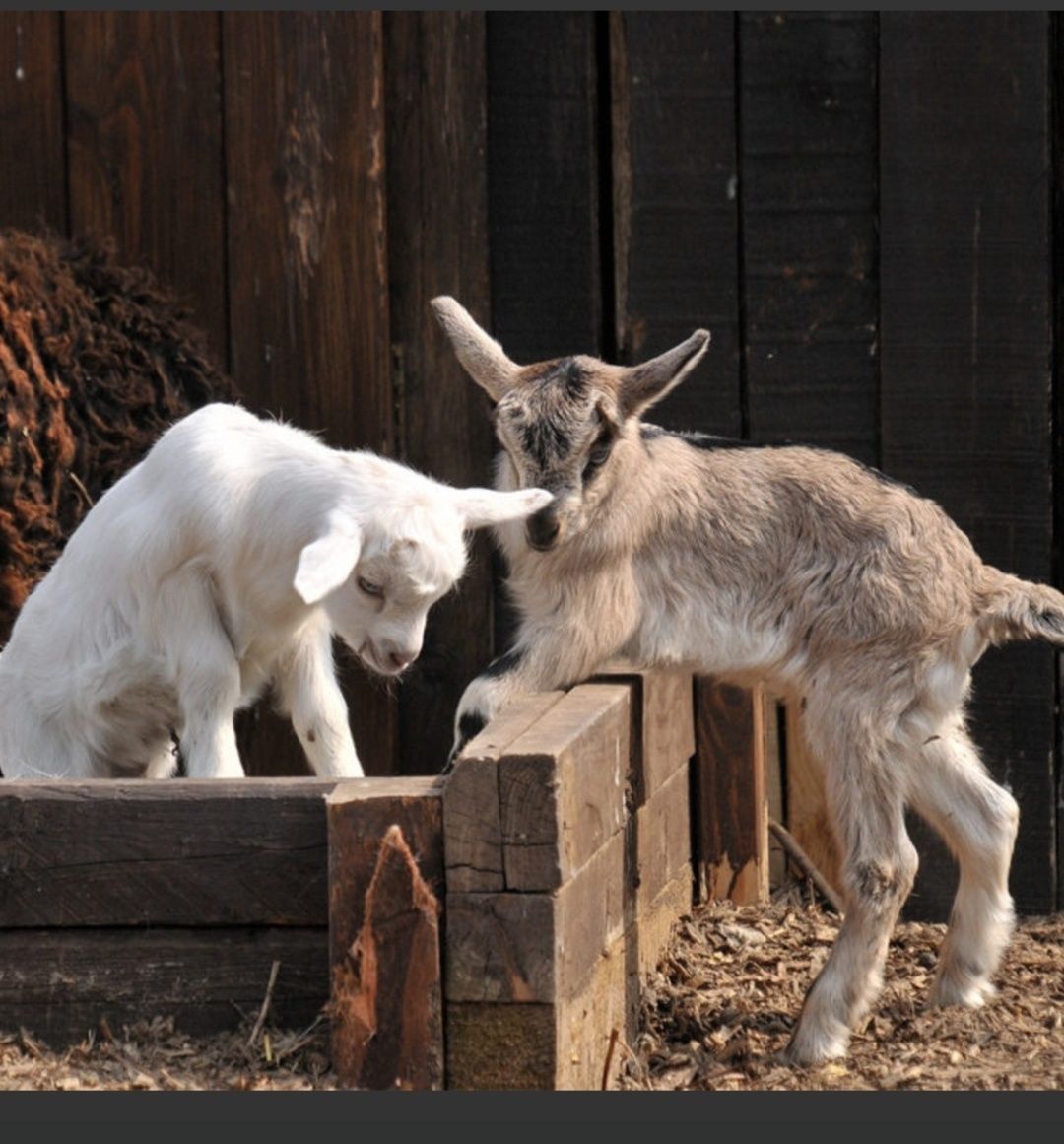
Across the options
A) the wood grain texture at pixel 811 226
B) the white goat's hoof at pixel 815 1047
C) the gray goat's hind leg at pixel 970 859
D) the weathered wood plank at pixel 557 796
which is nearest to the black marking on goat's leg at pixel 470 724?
the weathered wood plank at pixel 557 796

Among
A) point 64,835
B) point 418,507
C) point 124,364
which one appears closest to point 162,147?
point 124,364

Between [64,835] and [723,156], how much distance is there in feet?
10.8

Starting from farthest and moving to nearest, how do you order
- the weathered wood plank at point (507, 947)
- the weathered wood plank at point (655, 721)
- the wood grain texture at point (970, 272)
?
1. the wood grain texture at point (970, 272)
2. the weathered wood plank at point (655, 721)
3. the weathered wood plank at point (507, 947)

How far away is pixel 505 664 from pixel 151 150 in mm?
2433

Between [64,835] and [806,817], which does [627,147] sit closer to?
[806,817]

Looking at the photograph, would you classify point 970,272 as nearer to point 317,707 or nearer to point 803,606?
point 803,606

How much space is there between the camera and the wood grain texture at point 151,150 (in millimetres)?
6930

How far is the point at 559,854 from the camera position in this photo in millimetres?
4441

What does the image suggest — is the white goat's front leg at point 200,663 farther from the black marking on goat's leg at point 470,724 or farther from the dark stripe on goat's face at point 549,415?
the dark stripe on goat's face at point 549,415

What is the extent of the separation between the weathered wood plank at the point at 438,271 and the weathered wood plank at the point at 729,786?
791mm

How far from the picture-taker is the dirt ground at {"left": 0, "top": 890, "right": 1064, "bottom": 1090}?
4637mm

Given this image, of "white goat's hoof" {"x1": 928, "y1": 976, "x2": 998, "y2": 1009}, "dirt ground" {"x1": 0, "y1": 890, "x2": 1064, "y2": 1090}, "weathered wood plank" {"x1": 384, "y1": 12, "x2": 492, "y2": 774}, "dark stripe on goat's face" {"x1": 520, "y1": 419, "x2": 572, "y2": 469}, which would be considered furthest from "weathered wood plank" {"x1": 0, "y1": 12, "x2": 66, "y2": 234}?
"white goat's hoof" {"x1": 928, "y1": 976, "x2": 998, "y2": 1009}

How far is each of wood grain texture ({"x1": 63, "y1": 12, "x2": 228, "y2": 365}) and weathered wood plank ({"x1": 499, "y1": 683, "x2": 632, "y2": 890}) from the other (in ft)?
8.25

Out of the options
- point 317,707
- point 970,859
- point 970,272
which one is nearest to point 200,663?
point 317,707
